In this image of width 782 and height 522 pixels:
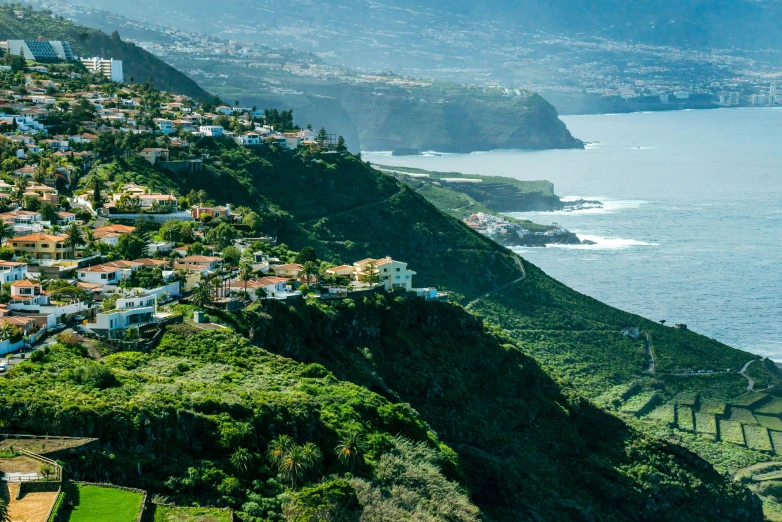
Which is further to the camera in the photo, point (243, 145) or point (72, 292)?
point (243, 145)

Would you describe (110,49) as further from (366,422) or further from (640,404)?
(366,422)

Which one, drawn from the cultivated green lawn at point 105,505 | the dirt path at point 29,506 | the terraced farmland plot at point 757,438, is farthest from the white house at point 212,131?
the dirt path at point 29,506

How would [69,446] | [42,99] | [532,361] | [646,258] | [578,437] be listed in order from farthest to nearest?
[646,258] < [42,99] < [532,361] < [578,437] < [69,446]

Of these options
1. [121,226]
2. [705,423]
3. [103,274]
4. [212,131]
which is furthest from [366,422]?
[212,131]

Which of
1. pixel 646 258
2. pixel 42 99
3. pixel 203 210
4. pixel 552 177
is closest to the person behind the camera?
pixel 203 210

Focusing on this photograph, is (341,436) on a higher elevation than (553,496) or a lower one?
higher

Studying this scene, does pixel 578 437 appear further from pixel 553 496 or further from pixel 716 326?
pixel 716 326

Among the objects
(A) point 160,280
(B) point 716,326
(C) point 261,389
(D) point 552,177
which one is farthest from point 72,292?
(D) point 552,177
